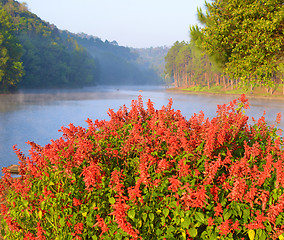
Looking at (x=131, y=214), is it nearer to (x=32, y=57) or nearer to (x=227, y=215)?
(x=227, y=215)

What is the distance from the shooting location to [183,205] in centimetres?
296

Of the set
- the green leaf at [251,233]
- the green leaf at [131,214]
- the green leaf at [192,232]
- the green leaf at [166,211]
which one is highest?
the green leaf at [131,214]

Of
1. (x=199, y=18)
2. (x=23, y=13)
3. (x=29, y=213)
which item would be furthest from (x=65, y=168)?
(x=23, y=13)

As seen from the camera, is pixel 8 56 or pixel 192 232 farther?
pixel 8 56

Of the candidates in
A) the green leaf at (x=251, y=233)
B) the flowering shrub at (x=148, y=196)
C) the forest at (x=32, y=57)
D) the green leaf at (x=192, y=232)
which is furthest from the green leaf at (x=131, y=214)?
the forest at (x=32, y=57)

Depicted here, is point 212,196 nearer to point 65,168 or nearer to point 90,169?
point 90,169

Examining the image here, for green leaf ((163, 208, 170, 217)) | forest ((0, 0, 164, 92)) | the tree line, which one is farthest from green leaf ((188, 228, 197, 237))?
the tree line

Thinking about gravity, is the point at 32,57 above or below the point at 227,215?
above

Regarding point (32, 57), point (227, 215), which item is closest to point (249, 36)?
point (227, 215)

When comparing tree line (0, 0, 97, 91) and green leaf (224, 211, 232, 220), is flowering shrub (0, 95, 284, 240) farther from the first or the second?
tree line (0, 0, 97, 91)

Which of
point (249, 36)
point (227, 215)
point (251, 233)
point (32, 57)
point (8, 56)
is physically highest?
point (32, 57)

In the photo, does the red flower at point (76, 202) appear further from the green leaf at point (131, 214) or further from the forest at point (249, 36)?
the forest at point (249, 36)

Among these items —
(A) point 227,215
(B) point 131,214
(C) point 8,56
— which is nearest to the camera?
(B) point 131,214

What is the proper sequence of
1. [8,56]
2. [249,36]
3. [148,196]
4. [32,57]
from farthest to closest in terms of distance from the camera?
[32,57] < [8,56] < [249,36] < [148,196]
